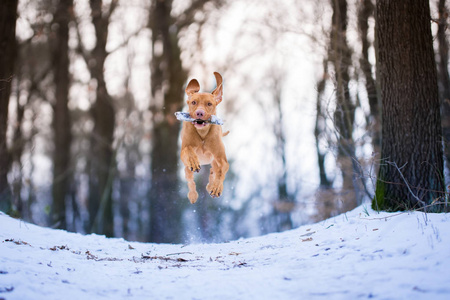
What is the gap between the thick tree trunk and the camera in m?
15.5

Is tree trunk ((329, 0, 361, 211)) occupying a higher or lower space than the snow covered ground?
higher

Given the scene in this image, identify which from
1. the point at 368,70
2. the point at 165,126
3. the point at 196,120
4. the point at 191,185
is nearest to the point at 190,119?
the point at 196,120

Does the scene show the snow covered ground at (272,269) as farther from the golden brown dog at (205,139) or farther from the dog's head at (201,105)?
the dog's head at (201,105)

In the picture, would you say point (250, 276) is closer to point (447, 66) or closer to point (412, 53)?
point (412, 53)

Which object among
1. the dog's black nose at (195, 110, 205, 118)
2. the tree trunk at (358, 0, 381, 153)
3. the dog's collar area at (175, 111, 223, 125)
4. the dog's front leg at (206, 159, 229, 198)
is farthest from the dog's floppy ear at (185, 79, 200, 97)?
the tree trunk at (358, 0, 381, 153)

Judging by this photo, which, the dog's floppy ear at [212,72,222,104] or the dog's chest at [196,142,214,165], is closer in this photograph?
the dog's floppy ear at [212,72,222,104]

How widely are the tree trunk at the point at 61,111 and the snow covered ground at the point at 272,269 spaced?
11448 mm

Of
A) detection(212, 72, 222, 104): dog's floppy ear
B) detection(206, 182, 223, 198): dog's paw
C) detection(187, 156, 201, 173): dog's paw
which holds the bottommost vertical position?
detection(206, 182, 223, 198): dog's paw

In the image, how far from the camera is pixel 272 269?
4684 millimetres

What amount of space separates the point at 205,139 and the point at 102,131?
10.7 metres

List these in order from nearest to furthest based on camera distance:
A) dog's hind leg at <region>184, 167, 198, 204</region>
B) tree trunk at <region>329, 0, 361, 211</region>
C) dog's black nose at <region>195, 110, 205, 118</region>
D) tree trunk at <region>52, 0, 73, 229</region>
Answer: dog's black nose at <region>195, 110, 205, 118</region>, dog's hind leg at <region>184, 167, 198, 204</region>, tree trunk at <region>329, 0, 361, 211</region>, tree trunk at <region>52, 0, 73, 229</region>

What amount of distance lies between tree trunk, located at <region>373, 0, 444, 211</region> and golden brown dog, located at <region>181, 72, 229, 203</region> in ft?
8.32

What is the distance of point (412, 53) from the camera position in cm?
687

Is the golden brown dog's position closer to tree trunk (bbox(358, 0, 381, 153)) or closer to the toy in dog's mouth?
the toy in dog's mouth
